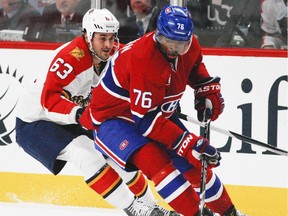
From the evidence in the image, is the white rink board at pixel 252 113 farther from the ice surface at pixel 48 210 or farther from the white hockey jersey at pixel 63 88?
the ice surface at pixel 48 210

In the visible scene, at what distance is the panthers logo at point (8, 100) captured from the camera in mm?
5168

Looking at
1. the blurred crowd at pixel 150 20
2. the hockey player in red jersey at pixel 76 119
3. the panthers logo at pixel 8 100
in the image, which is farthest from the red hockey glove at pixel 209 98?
the panthers logo at pixel 8 100

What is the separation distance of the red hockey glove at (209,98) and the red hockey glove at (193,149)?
377 mm

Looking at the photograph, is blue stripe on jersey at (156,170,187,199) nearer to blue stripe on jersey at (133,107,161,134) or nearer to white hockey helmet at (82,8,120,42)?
blue stripe on jersey at (133,107,161,134)

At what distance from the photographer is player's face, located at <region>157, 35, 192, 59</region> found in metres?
3.55

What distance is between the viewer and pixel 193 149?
3559 mm

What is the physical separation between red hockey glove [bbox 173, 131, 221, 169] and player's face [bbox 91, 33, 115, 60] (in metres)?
0.78

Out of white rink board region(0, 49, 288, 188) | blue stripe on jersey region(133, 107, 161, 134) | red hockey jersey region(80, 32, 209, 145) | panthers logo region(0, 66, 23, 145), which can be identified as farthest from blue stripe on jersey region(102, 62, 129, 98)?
panthers logo region(0, 66, 23, 145)

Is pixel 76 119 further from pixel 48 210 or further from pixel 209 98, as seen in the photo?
pixel 48 210

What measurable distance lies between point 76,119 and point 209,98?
624 mm

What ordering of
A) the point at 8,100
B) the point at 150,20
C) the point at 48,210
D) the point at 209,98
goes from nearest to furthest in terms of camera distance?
the point at 209,98 → the point at 48,210 → the point at 150,20 → the point at 8,100

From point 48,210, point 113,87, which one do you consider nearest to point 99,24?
point 113,87

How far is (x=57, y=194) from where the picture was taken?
5070 millimetres

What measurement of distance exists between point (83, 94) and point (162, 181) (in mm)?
928
